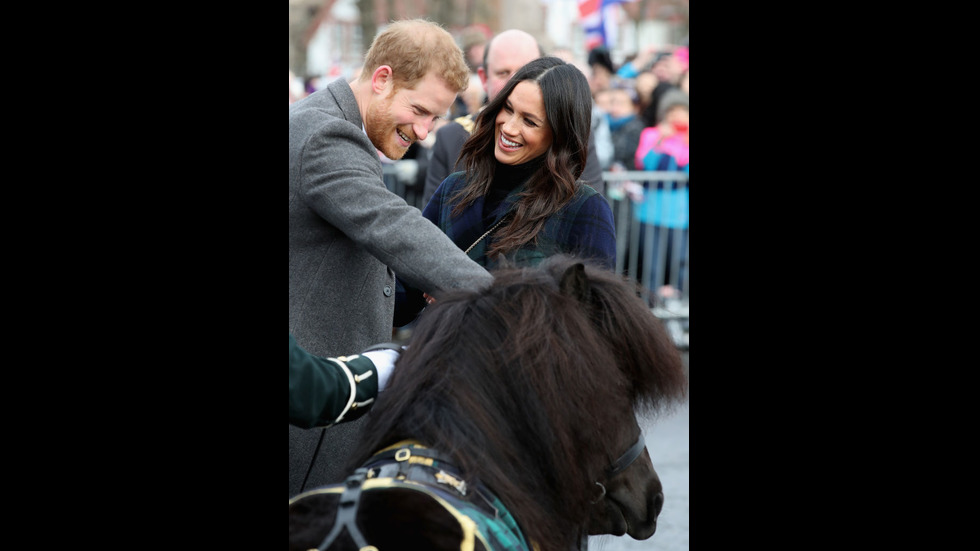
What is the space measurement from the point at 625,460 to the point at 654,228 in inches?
222

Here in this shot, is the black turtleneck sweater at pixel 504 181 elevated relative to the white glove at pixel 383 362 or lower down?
elevated

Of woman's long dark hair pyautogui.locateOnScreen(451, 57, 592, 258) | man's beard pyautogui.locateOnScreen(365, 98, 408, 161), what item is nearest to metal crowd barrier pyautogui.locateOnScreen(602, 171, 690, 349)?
woman's long dark hair pyautogui.locateOnScreen(451, 57, 592, 258)

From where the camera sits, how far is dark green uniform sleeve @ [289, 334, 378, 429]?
72.5 inches

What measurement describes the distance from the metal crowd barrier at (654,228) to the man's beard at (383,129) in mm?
4918

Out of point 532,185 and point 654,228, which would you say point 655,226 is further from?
point 532,185

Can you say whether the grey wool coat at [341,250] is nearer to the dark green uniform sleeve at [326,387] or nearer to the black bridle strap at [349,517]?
the dark green uniform sleeve at [326,387]

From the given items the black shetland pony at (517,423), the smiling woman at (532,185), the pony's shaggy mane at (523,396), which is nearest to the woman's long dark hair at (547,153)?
the smiling woman at (532,185)

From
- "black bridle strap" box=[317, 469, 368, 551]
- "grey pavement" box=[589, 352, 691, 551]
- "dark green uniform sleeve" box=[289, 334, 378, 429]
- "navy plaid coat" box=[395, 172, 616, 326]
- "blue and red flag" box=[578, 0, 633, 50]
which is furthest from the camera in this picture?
"blue and red flag" box=[578, 0, 633, 50]

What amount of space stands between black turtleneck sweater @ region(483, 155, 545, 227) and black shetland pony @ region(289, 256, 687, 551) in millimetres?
625

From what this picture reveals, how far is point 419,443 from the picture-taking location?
187cm

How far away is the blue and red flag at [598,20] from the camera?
1340cm

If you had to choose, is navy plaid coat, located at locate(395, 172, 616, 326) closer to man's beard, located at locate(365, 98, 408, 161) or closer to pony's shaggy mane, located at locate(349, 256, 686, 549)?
man's beard, located at locate(365, 98, 408, 161)
